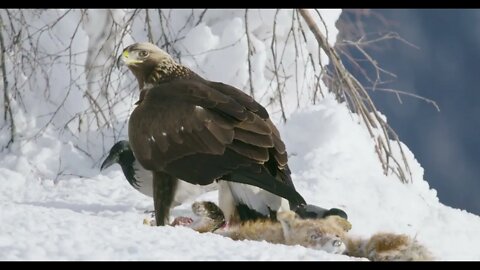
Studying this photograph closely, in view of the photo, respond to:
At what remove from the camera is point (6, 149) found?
7.85 metres

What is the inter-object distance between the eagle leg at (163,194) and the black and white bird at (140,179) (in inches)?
1.5

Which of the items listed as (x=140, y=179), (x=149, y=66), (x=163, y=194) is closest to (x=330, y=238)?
(x=163, y=194)

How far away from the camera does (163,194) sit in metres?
4.76

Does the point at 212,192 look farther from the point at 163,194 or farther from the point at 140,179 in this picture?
→ the point at 163,194

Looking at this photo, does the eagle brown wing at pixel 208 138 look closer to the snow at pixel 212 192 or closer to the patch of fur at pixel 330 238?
the patch of fur at pixel 330 238

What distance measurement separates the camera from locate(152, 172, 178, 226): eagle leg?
15.5 ft

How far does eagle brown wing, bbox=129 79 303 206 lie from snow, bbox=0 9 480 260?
64 centimetres

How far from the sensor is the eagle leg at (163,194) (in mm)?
4727

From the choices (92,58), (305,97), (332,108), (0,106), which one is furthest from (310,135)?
(0,106)

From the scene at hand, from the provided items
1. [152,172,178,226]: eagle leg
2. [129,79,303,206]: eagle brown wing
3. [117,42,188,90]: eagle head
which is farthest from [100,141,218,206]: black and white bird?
[117,42,188,90]: eagle head

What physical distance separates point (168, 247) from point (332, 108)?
4928 mm

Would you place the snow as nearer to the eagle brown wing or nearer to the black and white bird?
the black and white bird

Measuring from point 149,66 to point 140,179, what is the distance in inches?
34.6

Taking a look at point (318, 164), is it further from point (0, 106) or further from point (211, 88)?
point (0, 106)
